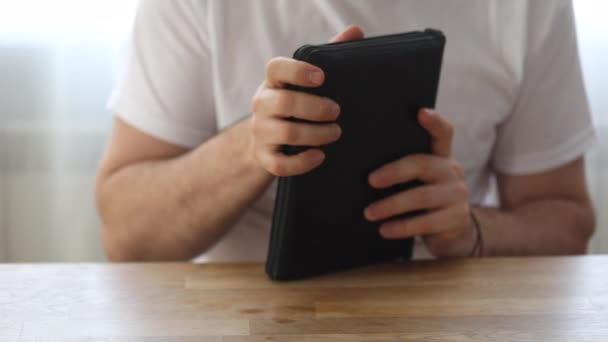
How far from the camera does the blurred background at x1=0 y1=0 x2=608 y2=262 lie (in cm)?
178

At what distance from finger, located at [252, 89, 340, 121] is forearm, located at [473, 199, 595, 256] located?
38 cm

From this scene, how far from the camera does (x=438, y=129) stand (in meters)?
1.08

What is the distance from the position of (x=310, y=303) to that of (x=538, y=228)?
45 centimetres

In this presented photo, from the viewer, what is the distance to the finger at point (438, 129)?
1.06 meters

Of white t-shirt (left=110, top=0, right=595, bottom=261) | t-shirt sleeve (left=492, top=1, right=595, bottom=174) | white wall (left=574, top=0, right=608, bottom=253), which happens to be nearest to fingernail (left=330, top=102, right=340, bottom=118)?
white t-shirt (left=110, top=0, right=595, bottom=261)

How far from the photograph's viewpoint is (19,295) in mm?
951

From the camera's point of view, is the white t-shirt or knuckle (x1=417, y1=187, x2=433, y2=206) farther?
the white t-shirt

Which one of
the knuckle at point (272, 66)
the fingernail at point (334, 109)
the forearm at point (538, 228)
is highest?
the knuckle at point (272, 66)

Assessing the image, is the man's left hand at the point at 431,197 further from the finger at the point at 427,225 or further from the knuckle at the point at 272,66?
the knuckle at the point at 272,66

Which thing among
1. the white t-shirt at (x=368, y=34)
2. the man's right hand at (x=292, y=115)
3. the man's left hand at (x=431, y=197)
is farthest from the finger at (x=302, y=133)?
the white t-shirt at (x=368, y=34)

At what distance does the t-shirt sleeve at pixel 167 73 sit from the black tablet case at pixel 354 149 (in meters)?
0.32

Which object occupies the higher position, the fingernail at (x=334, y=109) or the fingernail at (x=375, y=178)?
the fingernail at (x=334, y=109)

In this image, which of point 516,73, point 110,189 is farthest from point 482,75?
point 110,189

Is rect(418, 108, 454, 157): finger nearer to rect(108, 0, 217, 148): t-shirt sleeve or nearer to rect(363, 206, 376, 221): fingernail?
rect(363, 206, 376, 221): fingernail
